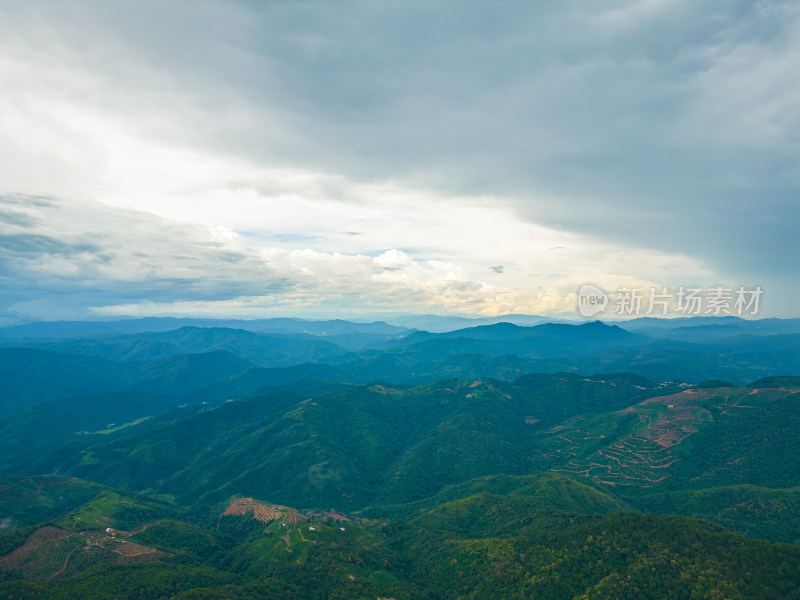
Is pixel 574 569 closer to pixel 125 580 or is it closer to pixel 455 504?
pixel 455 504

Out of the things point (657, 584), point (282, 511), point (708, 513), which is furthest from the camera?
point (282, 511)

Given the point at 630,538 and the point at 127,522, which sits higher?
the point at 630,538

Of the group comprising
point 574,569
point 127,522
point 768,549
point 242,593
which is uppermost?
point 768,549

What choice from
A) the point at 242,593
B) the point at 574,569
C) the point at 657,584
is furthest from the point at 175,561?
the point at 657,584

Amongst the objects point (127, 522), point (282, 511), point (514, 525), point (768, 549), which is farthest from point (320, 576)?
point (768, 549)

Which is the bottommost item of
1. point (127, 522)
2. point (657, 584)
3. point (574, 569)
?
point (127, 522)

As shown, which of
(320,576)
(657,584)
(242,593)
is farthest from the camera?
(320,576)

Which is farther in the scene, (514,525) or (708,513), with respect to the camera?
(708,513)

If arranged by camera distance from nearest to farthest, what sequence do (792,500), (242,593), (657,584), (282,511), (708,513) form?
(657,584) → (242,593) → (792,500) → (708,513) → (282,511)

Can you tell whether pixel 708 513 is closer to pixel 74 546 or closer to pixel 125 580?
pixel 125 580
